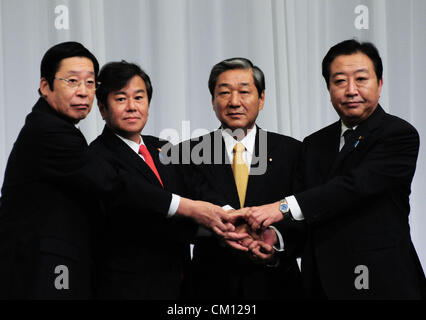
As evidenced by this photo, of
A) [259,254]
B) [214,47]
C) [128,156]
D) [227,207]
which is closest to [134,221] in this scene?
[128,156]

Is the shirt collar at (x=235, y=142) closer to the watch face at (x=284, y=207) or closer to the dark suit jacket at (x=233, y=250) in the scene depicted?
the dark suit jacket at (x=233, y=250)

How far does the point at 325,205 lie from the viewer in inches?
84.7

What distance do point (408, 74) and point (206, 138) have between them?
5.64ft

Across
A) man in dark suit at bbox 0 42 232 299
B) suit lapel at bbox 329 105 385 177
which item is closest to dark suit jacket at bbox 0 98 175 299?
man in dark suit at bbox 0 42 232 299

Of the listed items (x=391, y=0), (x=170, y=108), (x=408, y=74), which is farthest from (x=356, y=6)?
(x=170, y=108)

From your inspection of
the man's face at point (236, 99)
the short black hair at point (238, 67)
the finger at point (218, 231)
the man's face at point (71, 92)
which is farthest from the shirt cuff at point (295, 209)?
the man's face at point (71, 92)

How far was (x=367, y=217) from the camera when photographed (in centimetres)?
214

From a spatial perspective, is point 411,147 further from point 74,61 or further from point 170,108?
point 170,108

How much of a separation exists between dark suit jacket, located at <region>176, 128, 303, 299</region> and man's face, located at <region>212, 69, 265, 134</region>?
0.24 feet

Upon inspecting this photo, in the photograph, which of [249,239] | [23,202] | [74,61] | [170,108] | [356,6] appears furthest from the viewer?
[356,6]

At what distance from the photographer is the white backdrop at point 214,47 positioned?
3199 mm

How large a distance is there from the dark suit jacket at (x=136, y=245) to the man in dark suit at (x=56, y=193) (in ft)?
0.20

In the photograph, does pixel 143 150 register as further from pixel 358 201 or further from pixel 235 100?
pixel 358 201

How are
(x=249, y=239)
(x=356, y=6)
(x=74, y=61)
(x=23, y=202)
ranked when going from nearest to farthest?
(x=23, y=202) → (x=74, y=61) → (x=249, y=239) → (x=356, y=6)
